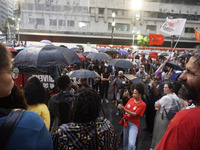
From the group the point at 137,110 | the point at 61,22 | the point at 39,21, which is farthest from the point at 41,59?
the point at 39,21

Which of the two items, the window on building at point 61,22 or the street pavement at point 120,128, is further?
the window on building at point 61,22

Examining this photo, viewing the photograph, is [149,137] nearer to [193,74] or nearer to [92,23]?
[193,74]

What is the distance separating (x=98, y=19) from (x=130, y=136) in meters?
41.8

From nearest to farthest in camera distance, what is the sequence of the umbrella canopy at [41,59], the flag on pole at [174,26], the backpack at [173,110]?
the umbrella canopy at [41,59] → the backpack at [173,110] → the flag on pole at [174,26]

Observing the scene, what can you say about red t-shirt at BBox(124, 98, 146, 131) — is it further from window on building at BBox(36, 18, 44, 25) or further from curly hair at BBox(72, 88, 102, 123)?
window on building at BBox(36, 18, 44, 25)

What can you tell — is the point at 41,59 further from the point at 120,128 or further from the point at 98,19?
the point at 98,19

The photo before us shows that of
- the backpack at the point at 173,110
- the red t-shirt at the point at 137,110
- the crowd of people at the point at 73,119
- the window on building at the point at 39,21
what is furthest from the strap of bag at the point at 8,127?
the window on building at the point at 39,21

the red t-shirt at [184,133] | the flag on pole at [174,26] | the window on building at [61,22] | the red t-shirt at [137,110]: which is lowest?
the red t-shirt at [137,110]

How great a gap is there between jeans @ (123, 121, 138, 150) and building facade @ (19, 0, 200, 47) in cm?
3174

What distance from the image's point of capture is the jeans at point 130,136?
350 centimetres

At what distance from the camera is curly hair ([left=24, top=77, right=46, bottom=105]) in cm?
256

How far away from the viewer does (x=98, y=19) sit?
42312mm

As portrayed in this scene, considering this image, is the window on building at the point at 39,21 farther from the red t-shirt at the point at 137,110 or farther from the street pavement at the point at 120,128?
the red t-shirt at the point at 137,110

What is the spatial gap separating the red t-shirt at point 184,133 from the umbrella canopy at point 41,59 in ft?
9.04
